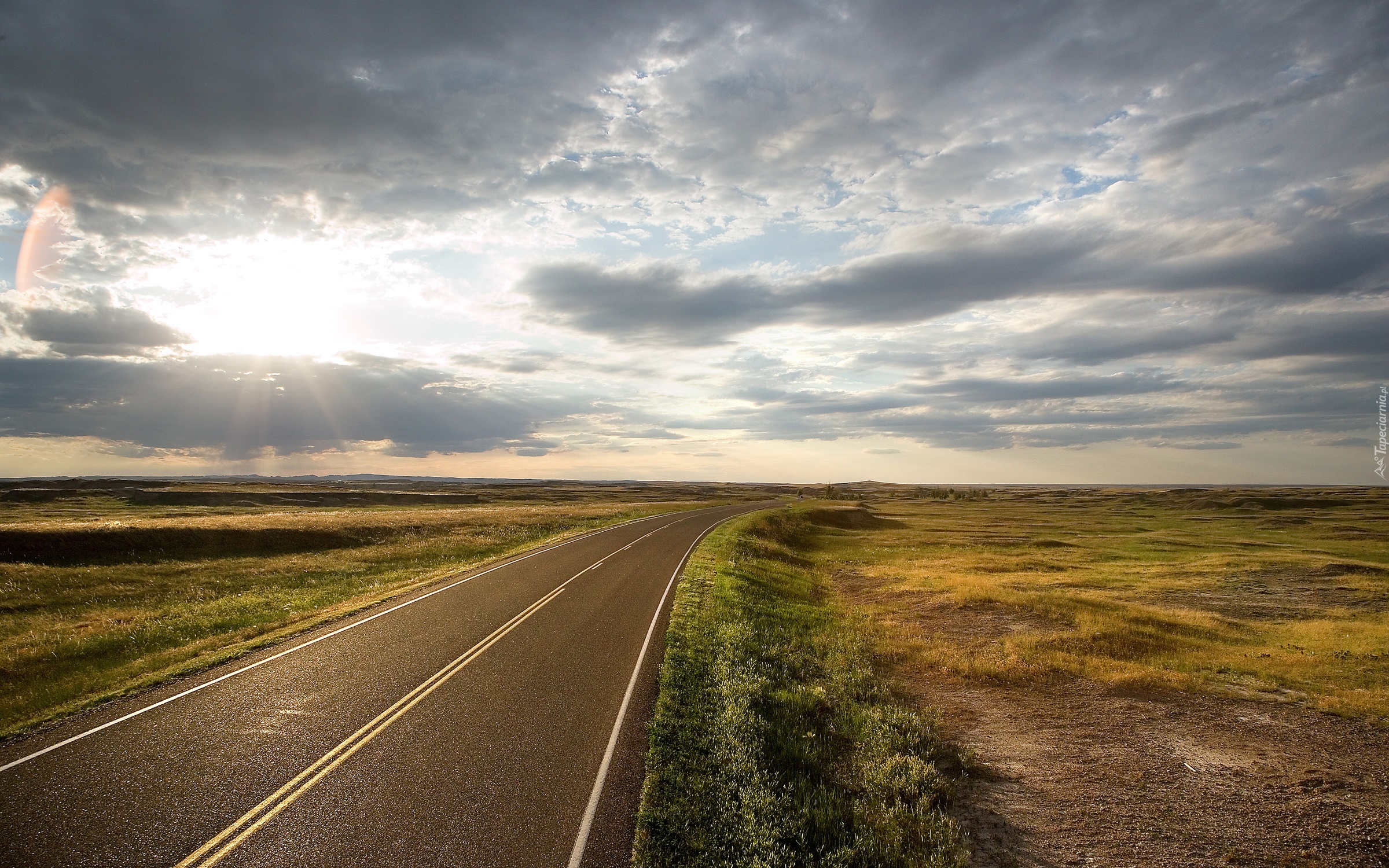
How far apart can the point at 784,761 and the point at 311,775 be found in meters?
6.51

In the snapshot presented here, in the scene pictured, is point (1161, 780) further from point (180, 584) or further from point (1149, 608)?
point (180, 584)

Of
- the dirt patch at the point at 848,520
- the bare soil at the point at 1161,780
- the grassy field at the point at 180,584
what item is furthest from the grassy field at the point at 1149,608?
the grassy field at the point at 180,584

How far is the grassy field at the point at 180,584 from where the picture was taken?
13.3m

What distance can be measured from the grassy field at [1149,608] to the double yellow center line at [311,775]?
1150 centimetres

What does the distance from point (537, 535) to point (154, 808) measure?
1422 inches

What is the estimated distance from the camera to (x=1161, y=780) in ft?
30.8

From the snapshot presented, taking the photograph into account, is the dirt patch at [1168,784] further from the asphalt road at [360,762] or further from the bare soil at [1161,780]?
the asphalt road at [360,762]

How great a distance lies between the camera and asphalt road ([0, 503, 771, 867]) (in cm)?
661

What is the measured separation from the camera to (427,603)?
1881 cm

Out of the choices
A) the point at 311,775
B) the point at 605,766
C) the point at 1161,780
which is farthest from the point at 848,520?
the point at 311,775

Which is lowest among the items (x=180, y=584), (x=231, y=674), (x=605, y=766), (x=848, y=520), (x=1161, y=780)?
(x=848, y=520)

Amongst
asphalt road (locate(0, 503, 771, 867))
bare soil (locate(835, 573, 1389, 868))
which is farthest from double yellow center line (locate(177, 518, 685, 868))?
bare soil (locate(835, 573, 1389, 868))

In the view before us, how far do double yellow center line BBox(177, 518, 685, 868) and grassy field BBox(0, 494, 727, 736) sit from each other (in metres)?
5.27

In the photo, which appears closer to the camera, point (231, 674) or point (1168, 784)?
point (1168, 784)
